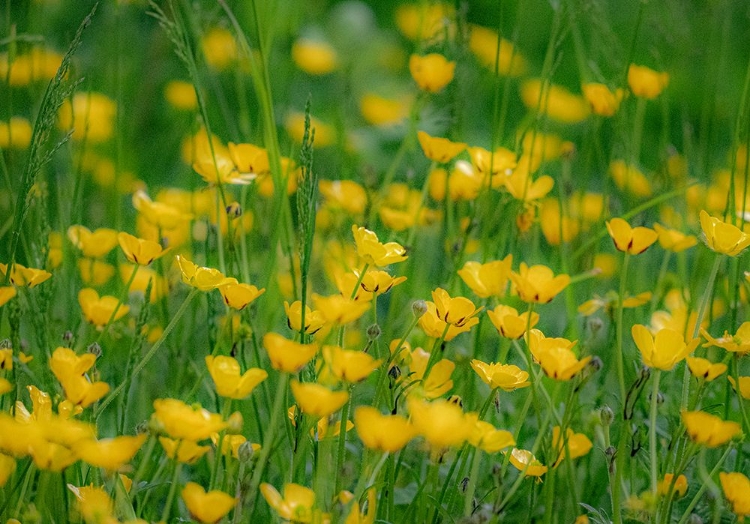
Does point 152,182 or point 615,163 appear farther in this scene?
point 152,182

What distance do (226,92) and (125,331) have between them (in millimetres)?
1385

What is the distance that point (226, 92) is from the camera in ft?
8.02

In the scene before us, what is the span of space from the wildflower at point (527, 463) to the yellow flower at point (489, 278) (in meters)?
0.15

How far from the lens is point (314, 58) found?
2303 millimetres

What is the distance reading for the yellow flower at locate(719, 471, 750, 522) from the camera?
0.74 m

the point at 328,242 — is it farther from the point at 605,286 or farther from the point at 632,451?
the point at 632,451

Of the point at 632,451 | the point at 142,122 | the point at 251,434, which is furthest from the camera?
the point at 142,122

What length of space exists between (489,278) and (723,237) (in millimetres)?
206

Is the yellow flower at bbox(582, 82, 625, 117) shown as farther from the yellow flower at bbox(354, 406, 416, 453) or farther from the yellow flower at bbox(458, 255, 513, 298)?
the yellow flower at bbox(354, 406, 416, 453)

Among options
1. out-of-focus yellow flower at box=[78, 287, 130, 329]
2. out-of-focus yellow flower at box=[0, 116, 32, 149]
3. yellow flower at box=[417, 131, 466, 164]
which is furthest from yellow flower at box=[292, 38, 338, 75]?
out-of-focus yellow flower at box=[78, 287, 130, 329]

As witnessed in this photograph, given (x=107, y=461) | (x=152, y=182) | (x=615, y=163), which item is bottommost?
(x=152, y=182)

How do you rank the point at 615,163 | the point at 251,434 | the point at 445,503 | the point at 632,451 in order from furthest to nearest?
the point at 615,163
the point at 251,434
the point at 445,503
the point at 632,451

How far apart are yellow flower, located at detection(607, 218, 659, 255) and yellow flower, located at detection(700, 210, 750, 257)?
0.05m

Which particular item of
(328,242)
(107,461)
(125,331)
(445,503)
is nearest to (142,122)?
(328,242)
